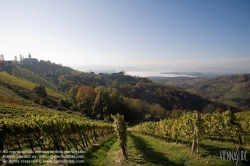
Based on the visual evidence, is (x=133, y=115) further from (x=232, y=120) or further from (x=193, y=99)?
(x=193, y=99)

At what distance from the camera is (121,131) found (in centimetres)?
2134

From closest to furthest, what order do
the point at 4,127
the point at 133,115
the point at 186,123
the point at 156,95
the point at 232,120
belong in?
1. the point at 4,127
2. the point at 186,123
3. the point at 232,120
4. the point at 133,115
5. the point at 156,95

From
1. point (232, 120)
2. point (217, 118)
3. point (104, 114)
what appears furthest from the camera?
point (104, 114)

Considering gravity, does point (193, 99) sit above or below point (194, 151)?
Answer: below

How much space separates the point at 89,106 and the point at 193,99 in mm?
131202

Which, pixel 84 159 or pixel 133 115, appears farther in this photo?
pixel 133 115

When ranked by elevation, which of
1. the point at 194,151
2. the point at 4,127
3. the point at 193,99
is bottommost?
the point at 193,99

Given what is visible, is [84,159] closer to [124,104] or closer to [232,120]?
[232,120]

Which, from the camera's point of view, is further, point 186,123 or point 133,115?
point 133,115

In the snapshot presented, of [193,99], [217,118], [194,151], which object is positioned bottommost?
[193,99]

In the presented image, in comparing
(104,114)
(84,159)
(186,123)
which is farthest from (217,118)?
(104,114)

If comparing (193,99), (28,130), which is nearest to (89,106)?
(28,130)

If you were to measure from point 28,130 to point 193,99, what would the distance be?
18609 centimetres

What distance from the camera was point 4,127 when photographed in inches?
703
